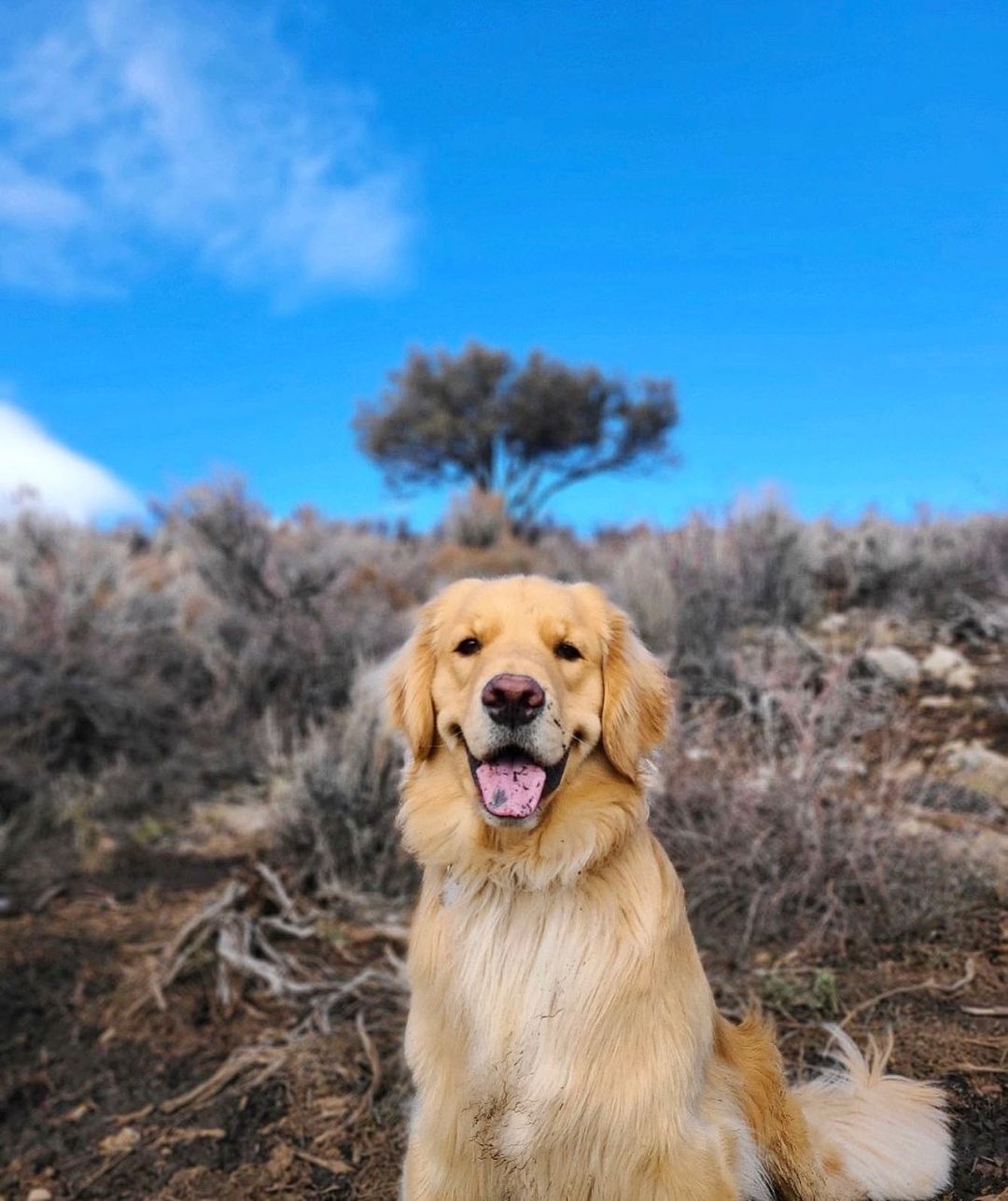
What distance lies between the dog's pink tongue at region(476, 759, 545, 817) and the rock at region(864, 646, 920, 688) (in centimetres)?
575

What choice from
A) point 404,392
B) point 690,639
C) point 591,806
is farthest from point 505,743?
point 404,392

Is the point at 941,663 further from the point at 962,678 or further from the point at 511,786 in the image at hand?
the point at 511,786

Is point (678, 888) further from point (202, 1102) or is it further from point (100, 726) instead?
point (100, 726)

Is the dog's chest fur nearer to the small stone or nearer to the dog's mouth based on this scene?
the dog's mouth

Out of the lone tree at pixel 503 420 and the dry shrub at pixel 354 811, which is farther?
the lone tree at pixel 503 420

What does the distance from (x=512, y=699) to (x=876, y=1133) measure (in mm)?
1473

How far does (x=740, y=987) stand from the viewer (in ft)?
11.7

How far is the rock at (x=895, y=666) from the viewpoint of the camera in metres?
7.15

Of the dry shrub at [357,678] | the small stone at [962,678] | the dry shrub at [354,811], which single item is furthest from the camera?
the small stone at [962,678]

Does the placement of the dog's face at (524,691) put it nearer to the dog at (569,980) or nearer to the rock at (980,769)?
the dog at (569,980)

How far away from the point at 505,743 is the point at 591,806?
251 millimetres

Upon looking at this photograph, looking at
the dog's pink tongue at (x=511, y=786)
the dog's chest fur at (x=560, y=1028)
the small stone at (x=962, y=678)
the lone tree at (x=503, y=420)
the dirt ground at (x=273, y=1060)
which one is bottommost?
the dirt ground at (x=273, y=1060)

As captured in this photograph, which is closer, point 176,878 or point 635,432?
point 176,878

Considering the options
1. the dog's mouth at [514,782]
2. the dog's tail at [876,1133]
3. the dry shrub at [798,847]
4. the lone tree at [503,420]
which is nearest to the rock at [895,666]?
the dry shrub at [798,847]
